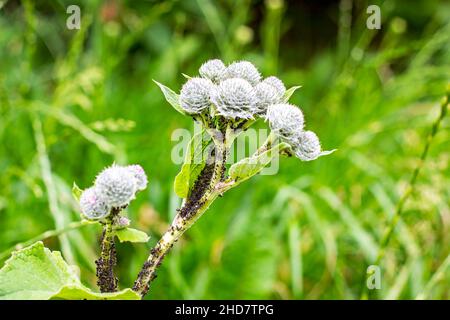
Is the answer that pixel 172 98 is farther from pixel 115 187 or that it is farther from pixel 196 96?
pixel 115 187

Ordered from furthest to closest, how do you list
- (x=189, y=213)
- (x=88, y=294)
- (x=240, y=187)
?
1. (x=240, y=187)
2. (x=189, y=213)
3. (x=88, y=294)

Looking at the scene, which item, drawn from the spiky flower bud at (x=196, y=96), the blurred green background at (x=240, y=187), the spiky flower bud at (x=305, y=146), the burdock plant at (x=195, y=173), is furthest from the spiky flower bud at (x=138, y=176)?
the blurred green background at (x=240, y=187)

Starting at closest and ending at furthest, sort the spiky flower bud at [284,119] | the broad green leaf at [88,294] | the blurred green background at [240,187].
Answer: the broad green leaf at [88,294] → the spiky flower bud at [284,119] → the blurred green background at [240,187]

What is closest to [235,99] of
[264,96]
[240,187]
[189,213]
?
[264,96]

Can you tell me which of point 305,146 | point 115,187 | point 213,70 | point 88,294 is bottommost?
point 88,294

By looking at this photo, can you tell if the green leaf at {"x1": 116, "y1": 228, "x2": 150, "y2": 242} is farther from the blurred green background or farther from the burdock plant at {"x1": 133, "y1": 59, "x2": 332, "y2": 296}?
the blurred green background

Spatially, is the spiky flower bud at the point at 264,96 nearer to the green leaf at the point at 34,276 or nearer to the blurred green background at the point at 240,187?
the green leaf at the point at 34,276

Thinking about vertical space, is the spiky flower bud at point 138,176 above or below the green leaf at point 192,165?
below
